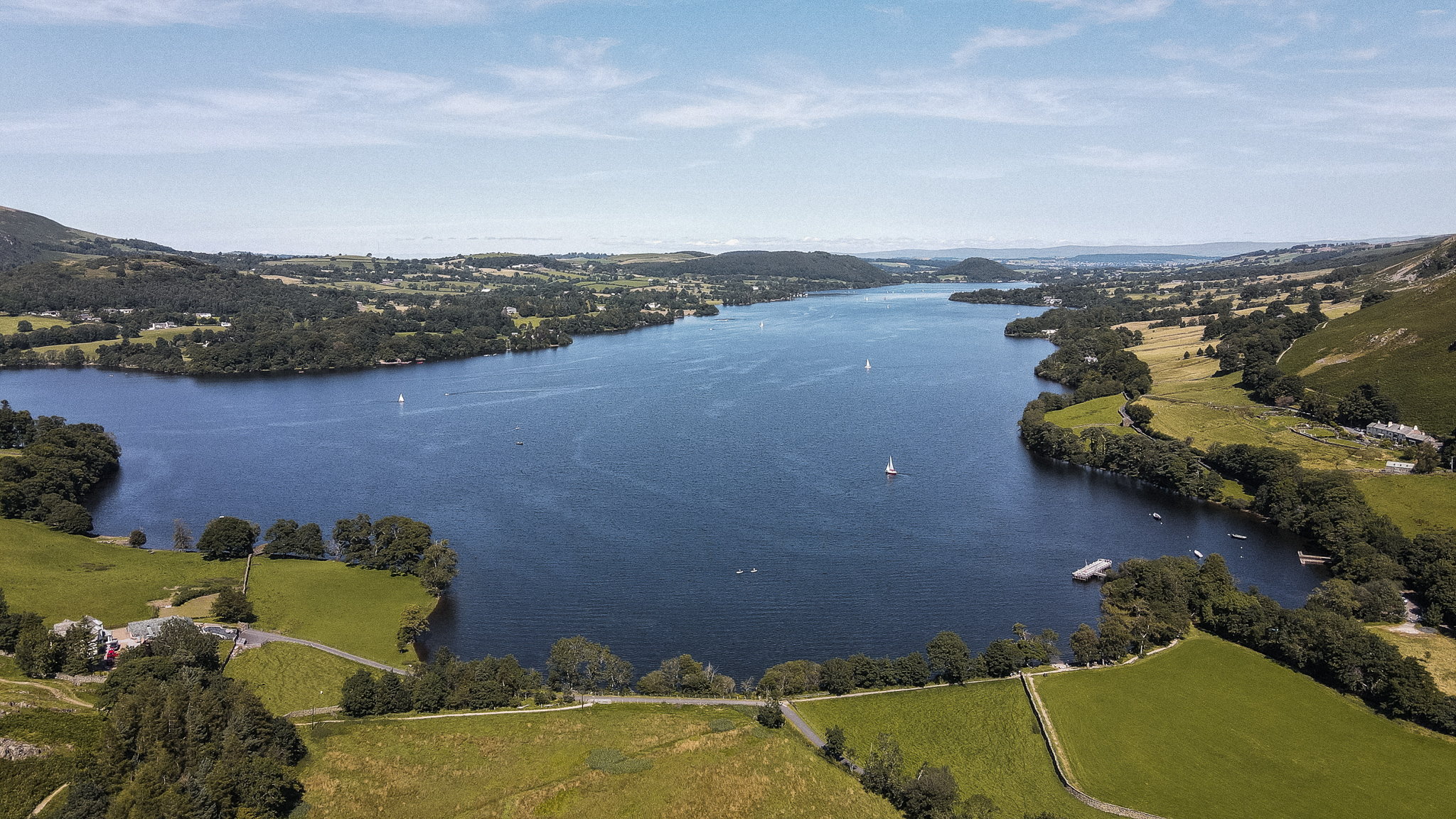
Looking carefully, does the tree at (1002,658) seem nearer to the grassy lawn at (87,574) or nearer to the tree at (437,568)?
the tree at (437,568)

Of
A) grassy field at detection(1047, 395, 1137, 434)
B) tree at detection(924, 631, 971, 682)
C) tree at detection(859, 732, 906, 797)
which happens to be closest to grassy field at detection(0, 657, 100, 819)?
tree at detection(859, 732, 906, 797)

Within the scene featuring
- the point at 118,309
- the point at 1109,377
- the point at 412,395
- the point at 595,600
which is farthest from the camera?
the point at 118,309

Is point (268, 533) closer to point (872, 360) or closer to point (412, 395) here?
point (412, 395)

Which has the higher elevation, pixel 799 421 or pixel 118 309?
pixel 118 309

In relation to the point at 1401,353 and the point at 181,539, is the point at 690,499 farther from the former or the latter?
the point at 1401,353

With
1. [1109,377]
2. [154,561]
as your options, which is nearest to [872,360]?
[1109,377]

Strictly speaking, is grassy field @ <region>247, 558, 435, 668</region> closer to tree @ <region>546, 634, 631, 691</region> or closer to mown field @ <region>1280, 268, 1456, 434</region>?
tree @ <region>546, 634, 631, 691</region>

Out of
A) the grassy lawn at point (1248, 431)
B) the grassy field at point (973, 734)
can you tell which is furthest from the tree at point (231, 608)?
the grassy lawn at point (1248, 431)
